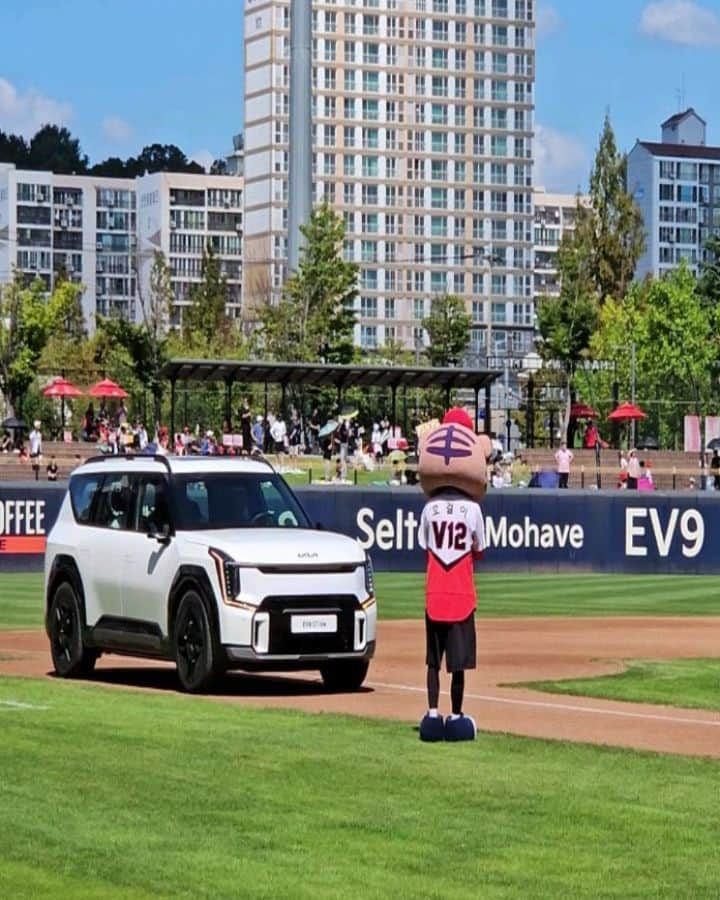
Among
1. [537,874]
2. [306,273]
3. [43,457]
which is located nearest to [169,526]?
[537,874]

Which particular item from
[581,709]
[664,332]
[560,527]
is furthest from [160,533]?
[664,332]

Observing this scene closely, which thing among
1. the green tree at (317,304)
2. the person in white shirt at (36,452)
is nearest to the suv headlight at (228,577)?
the person in white shirt at (36,452)

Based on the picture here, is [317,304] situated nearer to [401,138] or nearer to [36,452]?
[36,452]

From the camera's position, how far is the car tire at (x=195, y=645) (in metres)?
16.9

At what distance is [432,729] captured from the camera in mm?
13555

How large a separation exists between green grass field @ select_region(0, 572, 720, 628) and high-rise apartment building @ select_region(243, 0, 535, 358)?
135152mm

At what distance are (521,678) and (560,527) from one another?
71.6ft

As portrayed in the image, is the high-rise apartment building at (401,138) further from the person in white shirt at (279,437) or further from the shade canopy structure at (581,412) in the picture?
the person in white shirt at (279,437)

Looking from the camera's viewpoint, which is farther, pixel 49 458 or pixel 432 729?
pixel 49 458

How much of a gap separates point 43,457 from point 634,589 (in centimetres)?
3030

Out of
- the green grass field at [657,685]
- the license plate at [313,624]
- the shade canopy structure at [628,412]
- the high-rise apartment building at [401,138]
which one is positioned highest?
the high-rise apartment building at [401,138]

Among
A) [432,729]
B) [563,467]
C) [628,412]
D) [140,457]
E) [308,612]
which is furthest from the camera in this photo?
[628,412]

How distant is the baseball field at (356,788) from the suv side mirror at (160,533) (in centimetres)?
123

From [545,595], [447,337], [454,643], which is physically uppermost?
[447,337]
